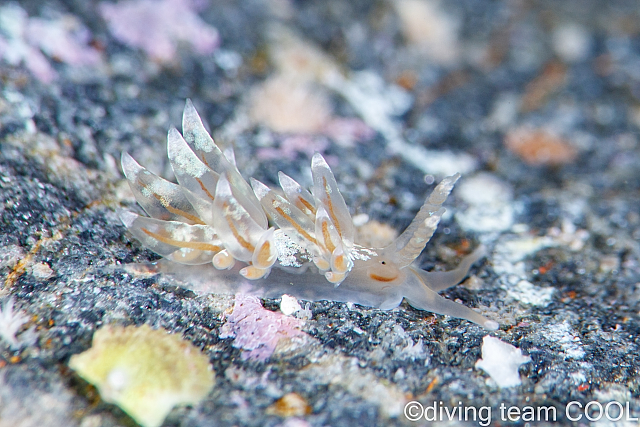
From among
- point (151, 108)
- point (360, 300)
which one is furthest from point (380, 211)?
point (151, 108)

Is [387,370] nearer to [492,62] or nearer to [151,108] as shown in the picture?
[151,108]

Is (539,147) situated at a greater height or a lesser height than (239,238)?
greater

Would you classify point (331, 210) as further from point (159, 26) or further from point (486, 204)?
point (159, 26)

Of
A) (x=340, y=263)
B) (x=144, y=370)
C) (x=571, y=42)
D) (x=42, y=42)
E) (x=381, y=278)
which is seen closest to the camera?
(x=144, y=370)

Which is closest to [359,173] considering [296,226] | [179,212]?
[296,226]

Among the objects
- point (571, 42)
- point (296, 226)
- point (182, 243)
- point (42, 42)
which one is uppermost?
point (571, 42)

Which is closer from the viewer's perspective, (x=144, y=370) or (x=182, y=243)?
(x=144, y=370)
